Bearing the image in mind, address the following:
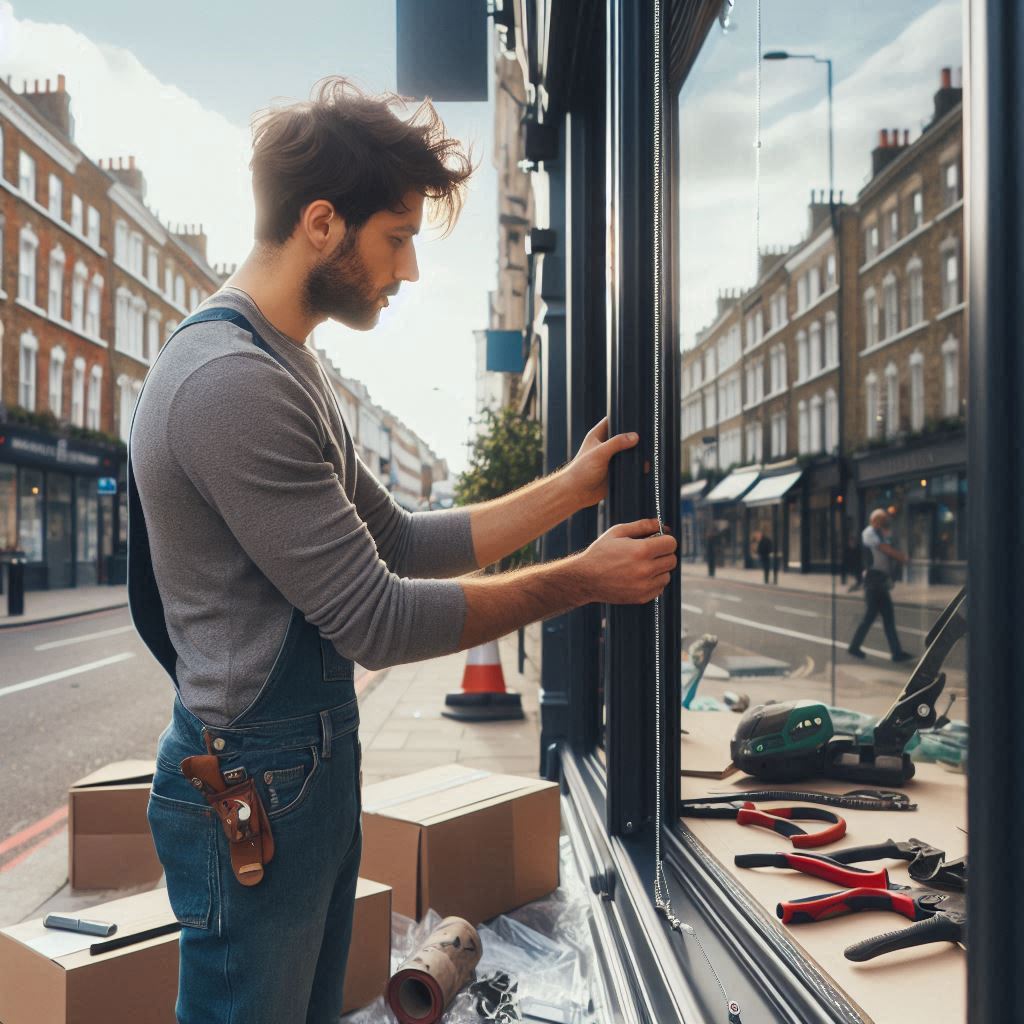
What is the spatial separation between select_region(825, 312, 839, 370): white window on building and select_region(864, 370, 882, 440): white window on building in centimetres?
32

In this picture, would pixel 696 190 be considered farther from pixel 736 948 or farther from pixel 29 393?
pixel 29 393

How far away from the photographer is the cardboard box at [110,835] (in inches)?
140

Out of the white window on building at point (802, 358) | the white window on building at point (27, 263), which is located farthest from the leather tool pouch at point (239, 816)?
the white window on building at point (27, 263)

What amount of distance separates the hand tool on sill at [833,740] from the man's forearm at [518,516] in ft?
4.97

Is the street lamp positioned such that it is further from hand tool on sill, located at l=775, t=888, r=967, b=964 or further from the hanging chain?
hand tool on sill, located at l=775, t=888, r=967, b=964

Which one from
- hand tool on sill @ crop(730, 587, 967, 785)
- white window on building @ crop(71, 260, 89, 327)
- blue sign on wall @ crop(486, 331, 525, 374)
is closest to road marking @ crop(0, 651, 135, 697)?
blue sign on wall @ crop(486, 331, 525, 374)

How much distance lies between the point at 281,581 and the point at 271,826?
393 millimetres

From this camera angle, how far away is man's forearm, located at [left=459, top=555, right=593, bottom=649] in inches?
63.6

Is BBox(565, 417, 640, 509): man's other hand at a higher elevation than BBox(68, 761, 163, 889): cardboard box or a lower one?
higher

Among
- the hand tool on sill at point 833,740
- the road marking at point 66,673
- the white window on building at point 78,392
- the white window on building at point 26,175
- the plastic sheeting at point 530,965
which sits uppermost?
the white window on building at point 26,175

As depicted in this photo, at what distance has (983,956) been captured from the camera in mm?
832

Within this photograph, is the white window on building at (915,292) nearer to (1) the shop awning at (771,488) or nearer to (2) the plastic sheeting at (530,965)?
(1) the shop awning at (771,488)

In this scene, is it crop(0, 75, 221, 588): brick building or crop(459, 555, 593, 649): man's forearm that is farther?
crop(0, 75, 221, 588): brick building

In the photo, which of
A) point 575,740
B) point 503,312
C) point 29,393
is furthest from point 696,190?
point 503,312
